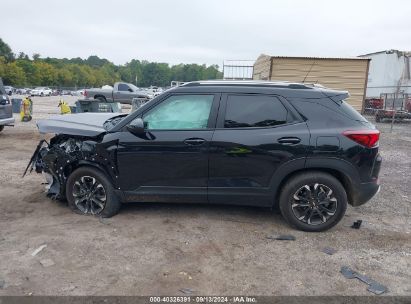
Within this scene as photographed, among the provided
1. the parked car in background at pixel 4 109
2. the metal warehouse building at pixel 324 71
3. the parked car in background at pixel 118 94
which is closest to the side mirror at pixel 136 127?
the parked car in background at pixel 4 109

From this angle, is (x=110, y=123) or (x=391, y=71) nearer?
(x=110, y=123)

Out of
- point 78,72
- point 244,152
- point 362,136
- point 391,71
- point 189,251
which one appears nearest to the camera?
point 189,251

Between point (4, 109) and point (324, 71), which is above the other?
point (324, 71)

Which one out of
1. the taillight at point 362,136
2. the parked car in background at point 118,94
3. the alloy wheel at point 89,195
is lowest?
the alloy wheel at point 89,195

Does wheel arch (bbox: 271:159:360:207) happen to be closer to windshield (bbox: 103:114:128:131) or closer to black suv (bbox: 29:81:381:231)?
black suv (bbox: 29:81:381:231)

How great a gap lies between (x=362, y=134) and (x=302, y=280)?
1872 mm

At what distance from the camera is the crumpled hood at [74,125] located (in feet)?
15.4

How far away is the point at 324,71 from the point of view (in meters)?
15.1

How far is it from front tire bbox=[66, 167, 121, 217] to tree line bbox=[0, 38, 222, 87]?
213 feet

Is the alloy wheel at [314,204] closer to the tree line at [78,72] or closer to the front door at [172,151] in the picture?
the front door at [172,151]

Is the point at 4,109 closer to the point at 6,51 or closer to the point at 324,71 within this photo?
the point at 324,71

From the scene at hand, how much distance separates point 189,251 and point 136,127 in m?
1.58

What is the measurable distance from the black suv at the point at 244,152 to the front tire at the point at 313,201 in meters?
0.01

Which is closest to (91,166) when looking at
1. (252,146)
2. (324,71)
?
(252,146)
